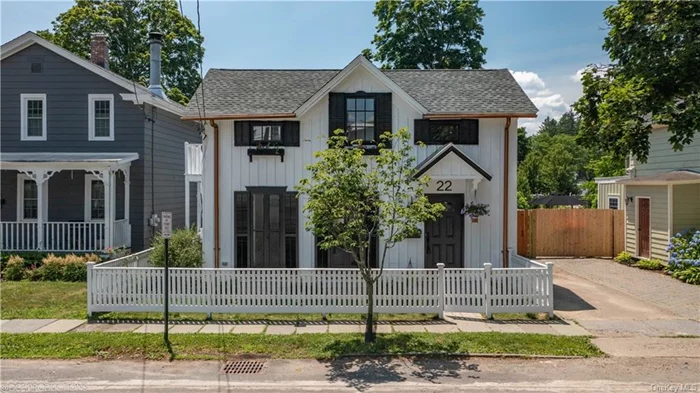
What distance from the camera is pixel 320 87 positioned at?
14.0 metres

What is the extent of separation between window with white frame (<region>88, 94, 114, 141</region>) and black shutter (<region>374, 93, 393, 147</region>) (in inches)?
403

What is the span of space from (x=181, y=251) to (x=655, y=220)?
53.8 feet

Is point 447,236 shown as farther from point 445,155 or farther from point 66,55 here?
point 66,55

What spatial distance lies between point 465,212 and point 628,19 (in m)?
5.88

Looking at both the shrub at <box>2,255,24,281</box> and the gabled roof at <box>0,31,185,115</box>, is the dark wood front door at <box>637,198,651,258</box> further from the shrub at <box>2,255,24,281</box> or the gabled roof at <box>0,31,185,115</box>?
the shrub at <box>2,255,24,281</box>

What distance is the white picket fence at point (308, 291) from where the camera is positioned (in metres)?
9.80

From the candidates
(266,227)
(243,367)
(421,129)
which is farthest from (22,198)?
(421,129)

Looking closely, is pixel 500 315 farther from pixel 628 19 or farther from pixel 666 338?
pixel 628 19

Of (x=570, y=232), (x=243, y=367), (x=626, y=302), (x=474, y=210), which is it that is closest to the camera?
(x=243, y=367)

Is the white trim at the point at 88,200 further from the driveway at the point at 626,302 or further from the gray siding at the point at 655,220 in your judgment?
the gray siding at the point at 655,220

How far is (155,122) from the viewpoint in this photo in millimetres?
17594

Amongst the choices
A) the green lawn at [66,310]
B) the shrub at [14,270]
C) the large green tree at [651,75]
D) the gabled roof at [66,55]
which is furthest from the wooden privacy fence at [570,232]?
the shrub at [14,270]

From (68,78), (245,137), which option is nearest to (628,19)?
(245,137)

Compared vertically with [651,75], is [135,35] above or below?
above
